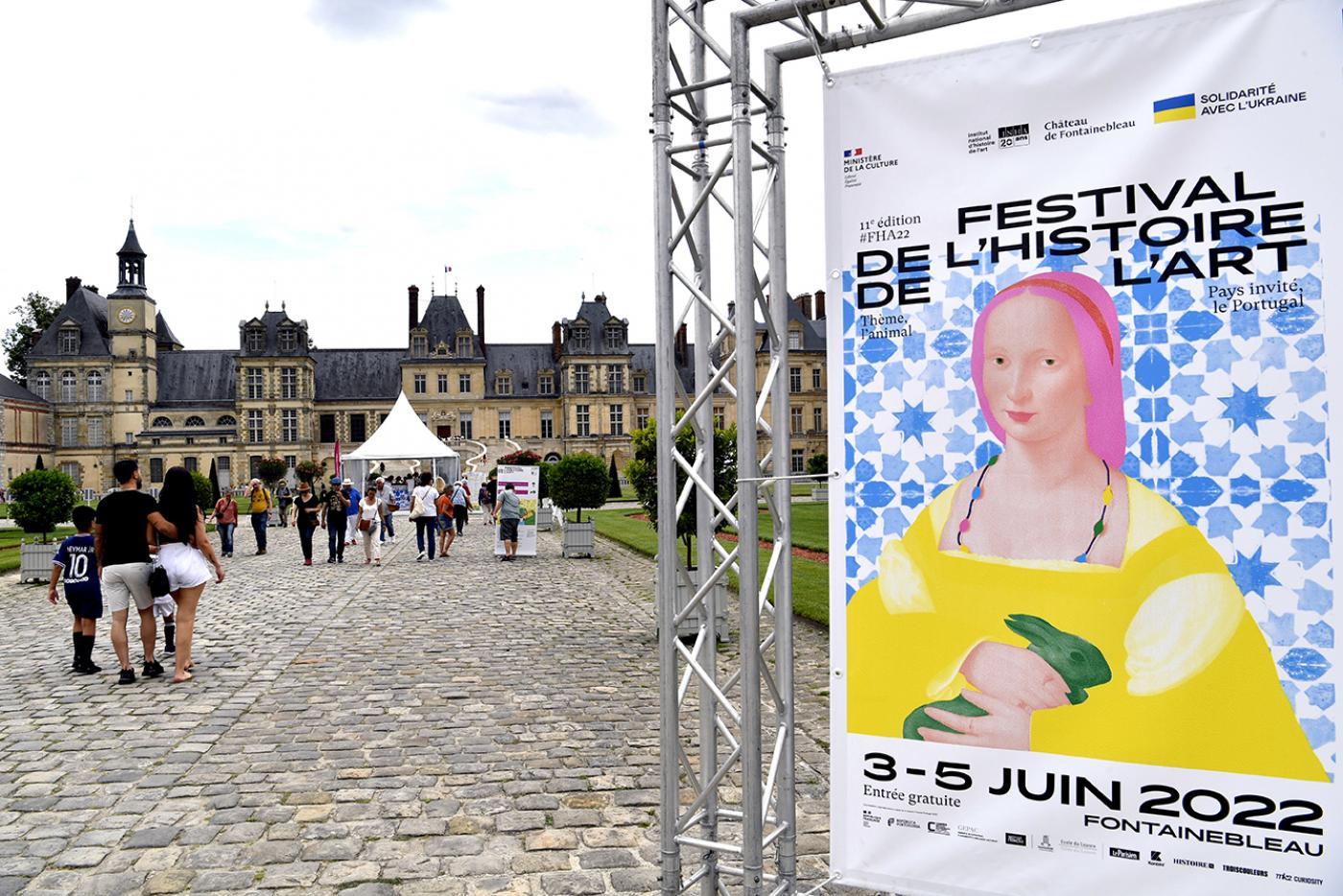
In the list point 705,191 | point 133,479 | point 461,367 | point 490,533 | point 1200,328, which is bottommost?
point 490,533

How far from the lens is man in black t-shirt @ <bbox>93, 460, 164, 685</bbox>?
7.84m

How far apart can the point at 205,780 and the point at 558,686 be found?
2.95 m

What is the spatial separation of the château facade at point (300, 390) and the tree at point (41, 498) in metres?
52.2

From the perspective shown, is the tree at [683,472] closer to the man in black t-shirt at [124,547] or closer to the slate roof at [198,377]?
the man in black t-shirt at [124,547]

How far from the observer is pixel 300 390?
236 ft

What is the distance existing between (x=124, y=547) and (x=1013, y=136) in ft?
23.8

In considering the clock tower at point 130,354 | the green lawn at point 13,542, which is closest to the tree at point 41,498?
the green lawn at point 13,542

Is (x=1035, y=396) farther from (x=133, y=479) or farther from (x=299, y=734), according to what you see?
(x=133, y=479)

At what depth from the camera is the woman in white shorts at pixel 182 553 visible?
26.8 feet

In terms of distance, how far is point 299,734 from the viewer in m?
6.72

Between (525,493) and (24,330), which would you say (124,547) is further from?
(24,330)

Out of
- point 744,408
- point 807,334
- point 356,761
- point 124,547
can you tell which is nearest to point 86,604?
point 124,547

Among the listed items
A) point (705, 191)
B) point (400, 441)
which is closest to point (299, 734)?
point (705, 191)

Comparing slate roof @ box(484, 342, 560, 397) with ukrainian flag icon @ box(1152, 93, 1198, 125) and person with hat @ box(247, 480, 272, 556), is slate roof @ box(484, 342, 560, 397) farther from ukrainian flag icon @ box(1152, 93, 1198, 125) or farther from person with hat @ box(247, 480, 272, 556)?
ukrainian flag icon @ box(1152, 93, 1198, 125)
